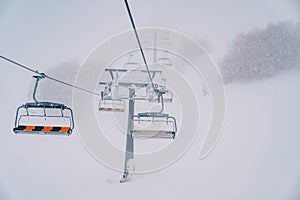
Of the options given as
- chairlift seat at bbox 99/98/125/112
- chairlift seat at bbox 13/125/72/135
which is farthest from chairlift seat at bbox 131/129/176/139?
chairlift seat at bbox 99/98/125/112

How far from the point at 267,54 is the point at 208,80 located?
8.54 feet

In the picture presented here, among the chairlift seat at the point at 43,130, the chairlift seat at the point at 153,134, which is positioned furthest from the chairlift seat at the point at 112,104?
the chairlift seat at the point at 43,130

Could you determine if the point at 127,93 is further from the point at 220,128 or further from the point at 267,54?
the point at 267,54

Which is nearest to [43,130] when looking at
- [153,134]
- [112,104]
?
[153,134]

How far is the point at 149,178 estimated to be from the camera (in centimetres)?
574

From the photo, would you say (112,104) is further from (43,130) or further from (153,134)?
(43,130)

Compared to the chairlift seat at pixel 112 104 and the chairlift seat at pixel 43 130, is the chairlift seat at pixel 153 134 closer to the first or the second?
the chairlift seat at pixel 43 130

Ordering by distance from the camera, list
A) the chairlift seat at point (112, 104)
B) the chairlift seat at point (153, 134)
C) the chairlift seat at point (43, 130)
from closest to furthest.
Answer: the chairlift seat at point (43, 130), the chairlift seat at point (153, 134), the chairlift seat at point (112, 104)

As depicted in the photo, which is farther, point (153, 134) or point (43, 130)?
point (153, 134)

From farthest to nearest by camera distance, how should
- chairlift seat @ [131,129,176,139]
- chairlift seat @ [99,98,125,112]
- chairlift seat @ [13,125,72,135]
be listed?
1. chairlift seat @ [99,98,125,112]
2. chairlift seat @ [131,129,176,139]
3. chairlift seat @ [13,125,72,135]

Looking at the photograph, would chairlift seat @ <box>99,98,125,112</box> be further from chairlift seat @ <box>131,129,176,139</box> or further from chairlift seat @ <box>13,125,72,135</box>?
chairlift seat @ <box>13,125,72,135</box>

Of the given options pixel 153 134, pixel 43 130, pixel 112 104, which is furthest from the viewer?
pixel 112 104

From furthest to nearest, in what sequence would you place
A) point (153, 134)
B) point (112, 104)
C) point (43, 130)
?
point (112, 104) → point (153, 134) → point (43, 130)

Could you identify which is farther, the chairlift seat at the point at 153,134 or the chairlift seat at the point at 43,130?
the chairlift seat at the point at 153,134
